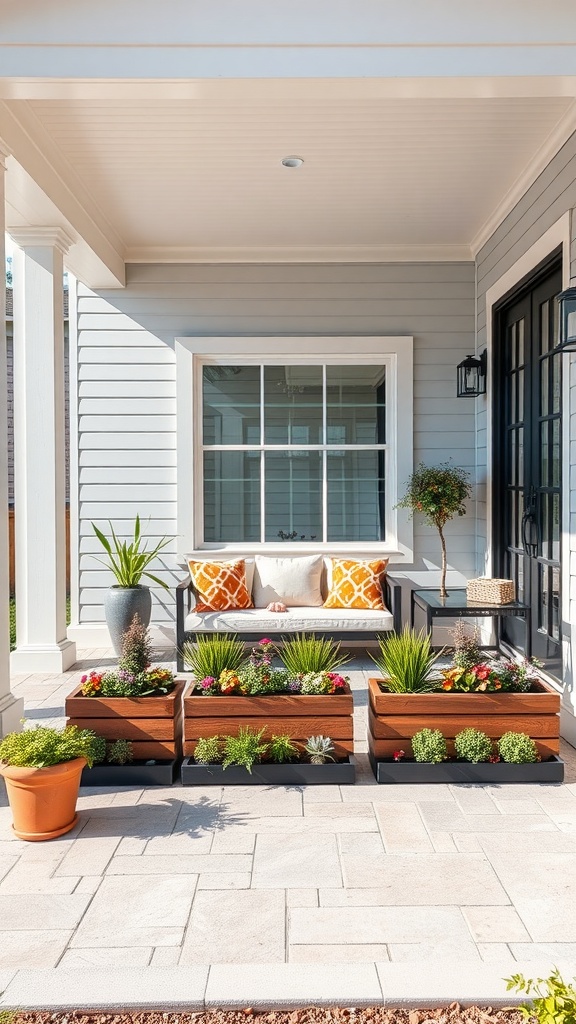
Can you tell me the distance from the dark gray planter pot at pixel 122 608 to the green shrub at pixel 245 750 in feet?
7.15

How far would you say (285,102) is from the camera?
3.58m

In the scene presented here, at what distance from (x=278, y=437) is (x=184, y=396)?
808 millimetres

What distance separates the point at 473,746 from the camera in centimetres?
316

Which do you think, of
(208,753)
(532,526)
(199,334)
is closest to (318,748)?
(208,753)

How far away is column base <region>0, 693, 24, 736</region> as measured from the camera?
11.5 ft

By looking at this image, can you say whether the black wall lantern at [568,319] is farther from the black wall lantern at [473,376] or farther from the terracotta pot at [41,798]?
the terracotta pot at [41,798]

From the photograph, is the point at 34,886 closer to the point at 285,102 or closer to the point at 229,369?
the point at 285,102

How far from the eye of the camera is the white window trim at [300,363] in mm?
5816

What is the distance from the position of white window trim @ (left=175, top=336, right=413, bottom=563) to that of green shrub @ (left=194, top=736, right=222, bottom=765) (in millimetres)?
2734

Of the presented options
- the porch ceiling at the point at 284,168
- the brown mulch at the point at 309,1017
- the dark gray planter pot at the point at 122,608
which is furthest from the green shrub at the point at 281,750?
the porch ceiling at the point at 284,168

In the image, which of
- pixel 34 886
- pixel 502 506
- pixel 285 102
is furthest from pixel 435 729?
pixel 285 102

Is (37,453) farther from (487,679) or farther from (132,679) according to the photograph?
(487,679)

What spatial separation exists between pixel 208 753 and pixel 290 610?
7.09 feet

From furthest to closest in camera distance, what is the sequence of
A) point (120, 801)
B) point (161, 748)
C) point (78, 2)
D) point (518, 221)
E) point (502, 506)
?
point (502, 506), point (518, 221), point (161, 748), point (120, 801), point (78, 2)
